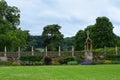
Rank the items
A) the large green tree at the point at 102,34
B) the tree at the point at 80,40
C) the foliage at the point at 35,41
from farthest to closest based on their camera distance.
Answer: the foliage at the point at 35,41, the tree at the point at 80,40, the large green tree at the point at 102,34

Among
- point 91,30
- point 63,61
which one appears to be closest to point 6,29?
point 63,61

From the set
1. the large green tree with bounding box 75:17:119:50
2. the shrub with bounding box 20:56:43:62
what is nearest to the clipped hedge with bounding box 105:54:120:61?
the shrub with bounding box 20:56:43:62

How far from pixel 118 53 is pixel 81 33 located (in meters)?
41.3

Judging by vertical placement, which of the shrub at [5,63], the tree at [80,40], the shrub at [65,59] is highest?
the tree at [80,40]

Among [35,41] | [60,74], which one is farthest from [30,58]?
[35,41]

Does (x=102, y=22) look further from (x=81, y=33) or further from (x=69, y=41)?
(x=69, y=41)

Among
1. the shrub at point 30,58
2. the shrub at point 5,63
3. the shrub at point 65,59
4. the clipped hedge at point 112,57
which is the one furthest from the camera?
the clipped hedge at point 112,57

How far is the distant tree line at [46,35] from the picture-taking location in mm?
68562

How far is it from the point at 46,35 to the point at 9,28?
4580cm

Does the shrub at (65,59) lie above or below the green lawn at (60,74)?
above

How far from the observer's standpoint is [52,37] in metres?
Result: 115

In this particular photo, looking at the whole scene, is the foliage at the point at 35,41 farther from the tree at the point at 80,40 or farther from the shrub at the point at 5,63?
the shrub at the point at 5,63

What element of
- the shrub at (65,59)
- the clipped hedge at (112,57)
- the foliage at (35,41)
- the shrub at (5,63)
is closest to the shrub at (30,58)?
the shrub at (65,59)

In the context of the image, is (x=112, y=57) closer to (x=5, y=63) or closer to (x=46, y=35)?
(x=5, y=63)
